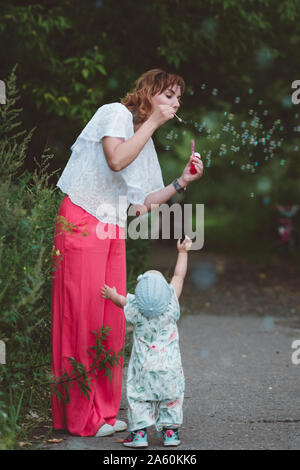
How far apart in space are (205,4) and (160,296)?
18.2 feet

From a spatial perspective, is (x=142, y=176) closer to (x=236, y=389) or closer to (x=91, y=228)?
(x=91, y=228)

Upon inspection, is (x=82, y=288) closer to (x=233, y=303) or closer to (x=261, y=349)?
(x=261, y=349)

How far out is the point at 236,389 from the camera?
17.6ft

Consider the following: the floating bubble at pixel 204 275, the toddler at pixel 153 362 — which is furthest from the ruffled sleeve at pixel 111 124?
the floating bubble at pixel 204 275

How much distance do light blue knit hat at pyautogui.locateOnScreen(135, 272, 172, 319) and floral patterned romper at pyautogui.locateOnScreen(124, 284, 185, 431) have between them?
6 cm

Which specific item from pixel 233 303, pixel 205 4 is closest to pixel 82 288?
pixel 205 4

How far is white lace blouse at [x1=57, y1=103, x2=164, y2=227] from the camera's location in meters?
4.02

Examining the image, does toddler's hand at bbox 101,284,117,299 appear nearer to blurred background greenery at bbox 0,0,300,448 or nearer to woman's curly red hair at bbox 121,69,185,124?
woman's curly red hair at bbox 121,69,185,124

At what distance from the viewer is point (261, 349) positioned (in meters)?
6.90

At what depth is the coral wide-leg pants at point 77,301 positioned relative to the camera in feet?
13.3

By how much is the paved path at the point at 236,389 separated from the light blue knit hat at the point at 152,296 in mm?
728

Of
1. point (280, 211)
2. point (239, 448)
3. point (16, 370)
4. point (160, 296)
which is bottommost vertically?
point (239, 448)

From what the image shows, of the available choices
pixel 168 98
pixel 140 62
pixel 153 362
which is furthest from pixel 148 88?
pixel 140 62

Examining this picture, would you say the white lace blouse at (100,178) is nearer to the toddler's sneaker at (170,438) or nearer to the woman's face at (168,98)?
the woman's face at (168,98)
